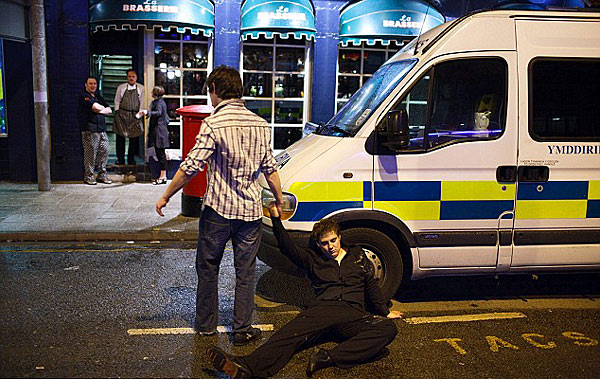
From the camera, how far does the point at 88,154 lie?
11344mm

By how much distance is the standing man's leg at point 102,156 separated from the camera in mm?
11414

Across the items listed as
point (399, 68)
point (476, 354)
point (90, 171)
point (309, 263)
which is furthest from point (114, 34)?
point (476, 354)

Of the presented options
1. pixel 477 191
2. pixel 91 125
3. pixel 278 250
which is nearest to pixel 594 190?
pixel 477 191

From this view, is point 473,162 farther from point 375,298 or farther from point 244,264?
point 244,264

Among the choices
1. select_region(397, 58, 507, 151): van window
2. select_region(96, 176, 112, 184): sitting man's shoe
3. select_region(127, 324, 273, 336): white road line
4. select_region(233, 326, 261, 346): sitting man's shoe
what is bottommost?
select_region(127, 324, 273, 336): white road line

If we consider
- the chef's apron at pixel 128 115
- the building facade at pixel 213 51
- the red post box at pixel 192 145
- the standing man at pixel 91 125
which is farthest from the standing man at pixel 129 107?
the red post box at pixel 192 145

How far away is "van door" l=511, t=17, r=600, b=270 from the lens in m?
5.59

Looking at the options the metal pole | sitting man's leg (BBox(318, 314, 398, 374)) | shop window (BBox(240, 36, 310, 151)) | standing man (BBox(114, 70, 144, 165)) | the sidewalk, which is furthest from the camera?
shop window (BBox(240, 36, 310, 151))

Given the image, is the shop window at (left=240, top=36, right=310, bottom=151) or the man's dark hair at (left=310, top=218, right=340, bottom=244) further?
the shop window at (left=240, top=36, right=310, bottom=151)

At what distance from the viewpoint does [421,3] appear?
38.1ft

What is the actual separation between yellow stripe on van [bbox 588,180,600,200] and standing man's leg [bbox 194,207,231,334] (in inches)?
133

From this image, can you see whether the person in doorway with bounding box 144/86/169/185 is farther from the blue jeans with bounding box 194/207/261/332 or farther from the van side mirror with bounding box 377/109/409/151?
the blue jeans with bounding box 194/207/261/332

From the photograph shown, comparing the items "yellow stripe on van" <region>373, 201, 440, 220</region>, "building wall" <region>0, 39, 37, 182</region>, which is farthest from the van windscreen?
"building wall" <region>0, 39, 37, 182</region>

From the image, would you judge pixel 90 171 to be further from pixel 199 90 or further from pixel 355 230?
pixel 355 230
